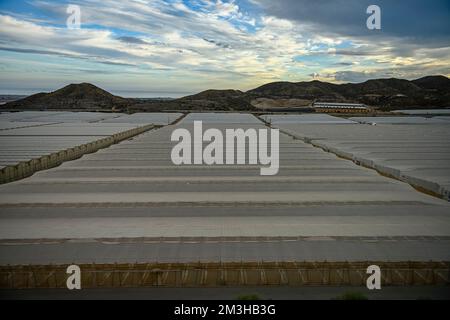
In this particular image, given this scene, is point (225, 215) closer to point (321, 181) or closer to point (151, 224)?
point (151, 224)

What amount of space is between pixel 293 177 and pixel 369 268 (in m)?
5.39

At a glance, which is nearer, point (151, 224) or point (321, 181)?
point (151, 224)

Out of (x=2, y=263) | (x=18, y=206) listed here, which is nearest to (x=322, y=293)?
(x=2, y=263)

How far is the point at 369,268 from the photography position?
579 centimetres

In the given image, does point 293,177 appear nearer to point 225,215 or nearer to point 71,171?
point 225,215

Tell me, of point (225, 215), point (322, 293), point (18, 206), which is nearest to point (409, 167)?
point (225, 215)

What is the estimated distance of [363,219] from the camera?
7625 millimetres
